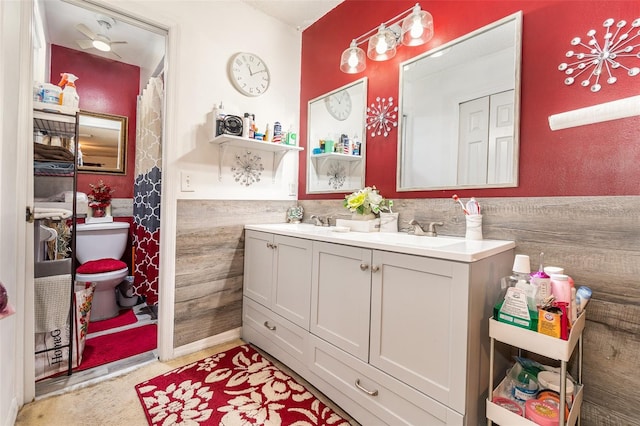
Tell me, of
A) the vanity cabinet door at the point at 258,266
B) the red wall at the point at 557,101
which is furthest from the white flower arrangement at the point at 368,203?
the vanity cabinet door at the point at 258,266

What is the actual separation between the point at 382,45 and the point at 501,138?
871mm

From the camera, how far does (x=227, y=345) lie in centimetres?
216

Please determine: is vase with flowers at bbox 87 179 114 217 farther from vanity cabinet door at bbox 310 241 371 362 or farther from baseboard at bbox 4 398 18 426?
vanity cabinet door at bbox 310 241 371 362

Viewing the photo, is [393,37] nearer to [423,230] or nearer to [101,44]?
[423,230]

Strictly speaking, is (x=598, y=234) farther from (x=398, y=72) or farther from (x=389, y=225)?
(x=398, y=72)

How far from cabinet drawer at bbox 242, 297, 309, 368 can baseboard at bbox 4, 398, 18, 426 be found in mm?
1212

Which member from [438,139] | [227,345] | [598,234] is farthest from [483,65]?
[227,345]

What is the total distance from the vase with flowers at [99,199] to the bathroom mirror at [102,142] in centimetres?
19

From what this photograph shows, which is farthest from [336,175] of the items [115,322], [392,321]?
[115,322]

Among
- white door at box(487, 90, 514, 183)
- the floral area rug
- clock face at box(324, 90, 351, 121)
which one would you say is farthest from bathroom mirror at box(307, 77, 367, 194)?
the floral area rug

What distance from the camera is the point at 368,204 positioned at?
1.85 metres

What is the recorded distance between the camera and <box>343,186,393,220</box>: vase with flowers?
1.84m

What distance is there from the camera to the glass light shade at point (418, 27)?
1.55 m

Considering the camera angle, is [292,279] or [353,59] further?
A: [353,59]
